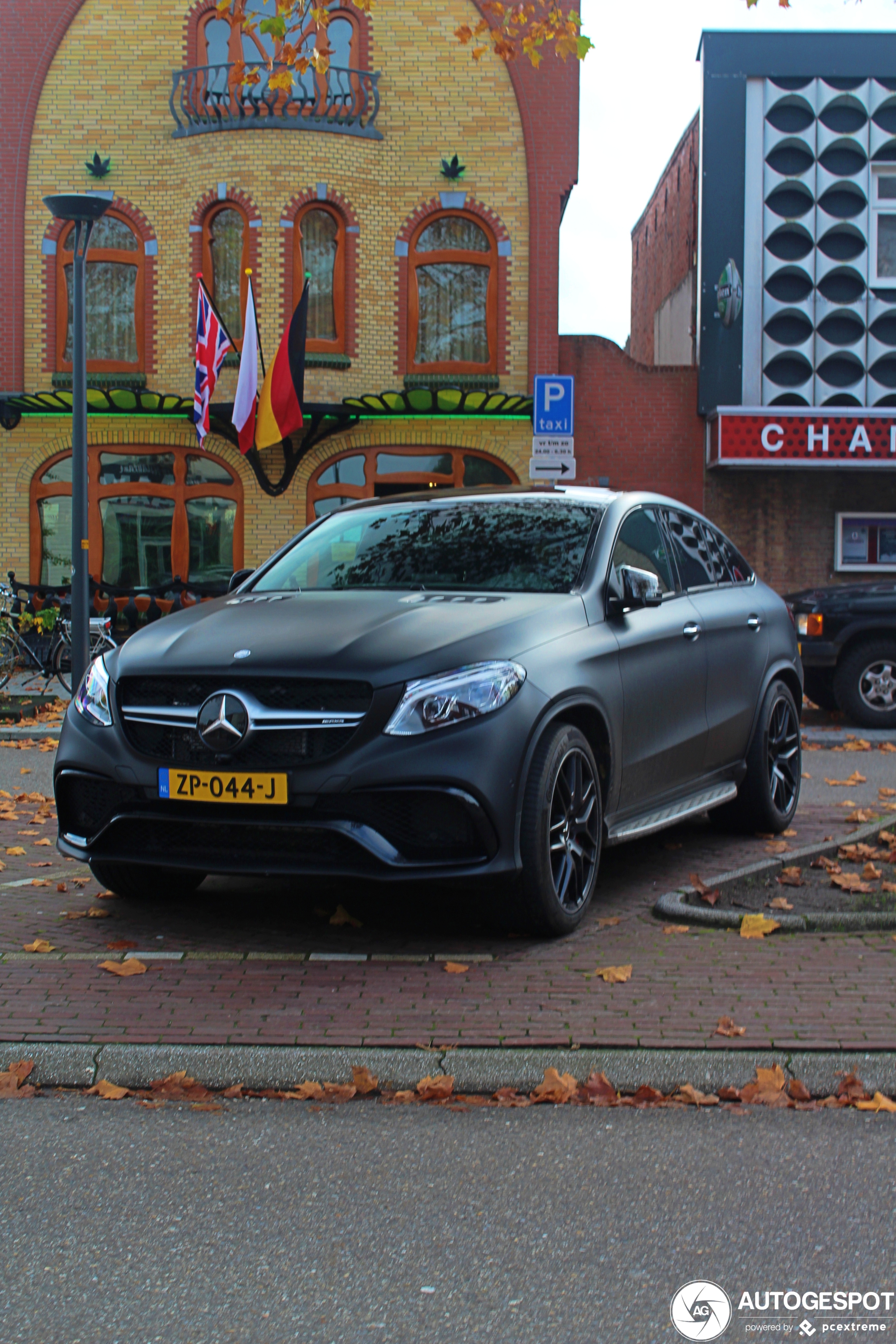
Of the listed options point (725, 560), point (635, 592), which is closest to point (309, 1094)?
point (635, 592)

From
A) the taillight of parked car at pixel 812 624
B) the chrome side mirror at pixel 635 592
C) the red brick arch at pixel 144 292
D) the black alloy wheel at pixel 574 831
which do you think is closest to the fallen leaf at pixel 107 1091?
the black alloy wheel at pixel 574 831

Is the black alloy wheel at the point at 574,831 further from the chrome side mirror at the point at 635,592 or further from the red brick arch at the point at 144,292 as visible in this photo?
the red brick arch at the point at 144,292

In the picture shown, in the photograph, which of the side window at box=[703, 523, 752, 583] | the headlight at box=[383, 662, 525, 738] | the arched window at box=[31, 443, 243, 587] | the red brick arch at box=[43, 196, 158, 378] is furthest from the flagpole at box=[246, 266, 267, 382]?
the headlight at box=[383, 662, 525, 738]

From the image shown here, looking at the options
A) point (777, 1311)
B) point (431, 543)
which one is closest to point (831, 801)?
point (431, 543)

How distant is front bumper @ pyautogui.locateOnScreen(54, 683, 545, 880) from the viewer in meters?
4.64

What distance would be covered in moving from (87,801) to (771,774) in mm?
3588

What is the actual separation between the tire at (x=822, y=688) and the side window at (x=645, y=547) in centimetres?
714

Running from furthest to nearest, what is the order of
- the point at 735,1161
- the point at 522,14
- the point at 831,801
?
the point at 522,14
the point at 831,801
the point at 735,1161

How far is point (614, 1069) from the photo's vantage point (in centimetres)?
379

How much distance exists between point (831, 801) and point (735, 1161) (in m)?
5.70

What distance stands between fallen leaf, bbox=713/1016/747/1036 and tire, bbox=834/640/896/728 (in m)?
9.38

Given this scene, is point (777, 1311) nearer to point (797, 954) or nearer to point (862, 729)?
point (797, 954)

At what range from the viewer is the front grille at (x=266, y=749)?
473 centimetres

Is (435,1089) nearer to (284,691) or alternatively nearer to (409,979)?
(409,979)
